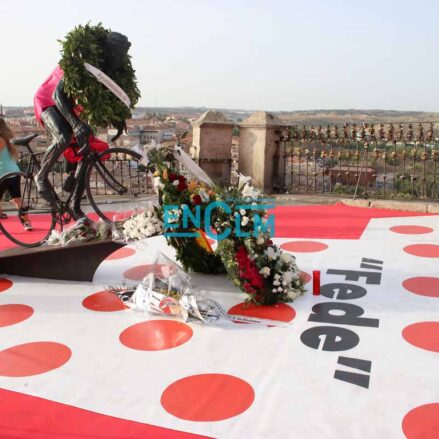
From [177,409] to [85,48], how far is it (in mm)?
2797

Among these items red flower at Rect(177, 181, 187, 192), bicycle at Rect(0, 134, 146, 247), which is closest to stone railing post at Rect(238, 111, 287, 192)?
bicycle at Rect(0, 134, 146, 247)

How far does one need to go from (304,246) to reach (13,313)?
2.76m

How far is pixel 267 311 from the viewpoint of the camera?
3.14 metres

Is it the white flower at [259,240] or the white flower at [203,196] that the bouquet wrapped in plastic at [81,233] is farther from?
the white flower at [259,240]

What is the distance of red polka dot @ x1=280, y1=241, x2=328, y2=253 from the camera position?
4660mm

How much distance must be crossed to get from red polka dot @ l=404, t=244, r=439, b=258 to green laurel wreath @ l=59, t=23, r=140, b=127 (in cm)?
293

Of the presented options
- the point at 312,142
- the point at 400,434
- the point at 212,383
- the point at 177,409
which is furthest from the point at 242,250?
the point at 312,142

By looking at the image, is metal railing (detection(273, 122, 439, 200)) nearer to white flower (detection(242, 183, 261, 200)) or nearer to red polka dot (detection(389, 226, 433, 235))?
red polka dot (detection(389, 226, 433, 235))

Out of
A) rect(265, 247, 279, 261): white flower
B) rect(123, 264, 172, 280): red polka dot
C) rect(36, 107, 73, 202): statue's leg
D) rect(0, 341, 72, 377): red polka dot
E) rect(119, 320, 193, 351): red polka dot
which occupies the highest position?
rect(36, 107, 73, 202): statue's leg

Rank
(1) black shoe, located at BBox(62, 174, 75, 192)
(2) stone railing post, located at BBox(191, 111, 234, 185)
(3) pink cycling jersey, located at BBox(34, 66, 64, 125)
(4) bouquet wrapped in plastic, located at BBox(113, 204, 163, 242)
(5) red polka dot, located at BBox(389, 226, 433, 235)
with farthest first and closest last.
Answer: (2) stone railing post, located at BBox(191, 111, 234, 185), (5) red polka dot, located at BBox(389, 226, 433, 235), (1) black shoe, located at BBox(62, 174, 75, 192), (3) pink cycling jersey, located at BBox(34, 66, 64, 125), (4) bouquet wrapped in plastic, located at BBox(113, 204, 163, 242)

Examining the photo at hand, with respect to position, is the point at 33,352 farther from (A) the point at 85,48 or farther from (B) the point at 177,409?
(A) the point at 85,48

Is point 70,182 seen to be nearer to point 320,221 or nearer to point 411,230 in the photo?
point 320,221

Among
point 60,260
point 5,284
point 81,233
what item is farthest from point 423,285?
point 5,284

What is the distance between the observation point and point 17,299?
139 inches
